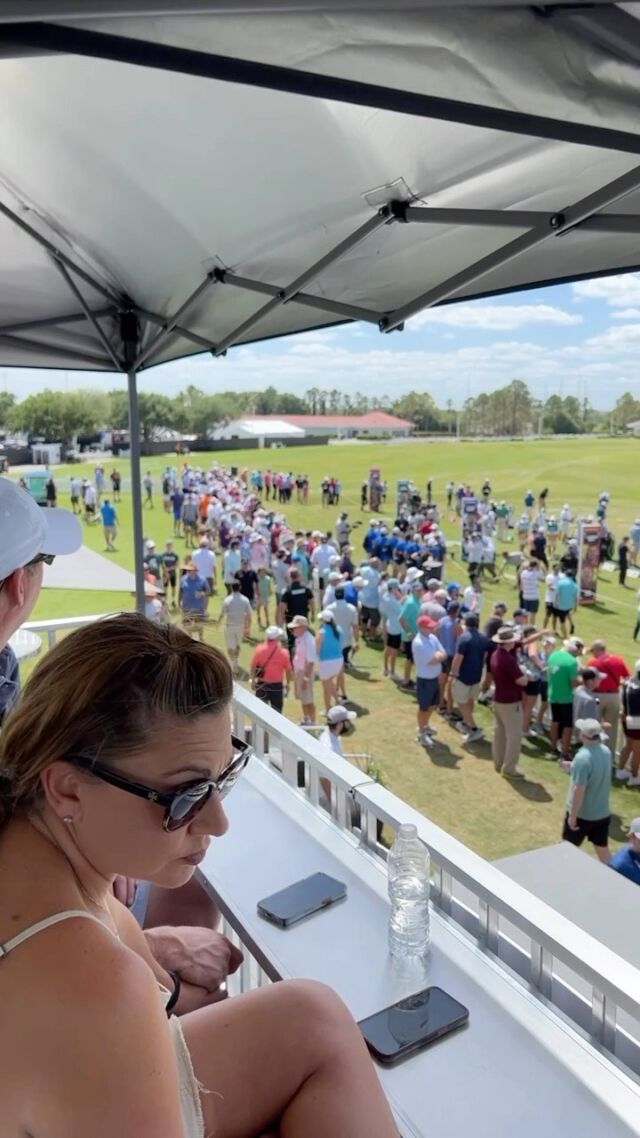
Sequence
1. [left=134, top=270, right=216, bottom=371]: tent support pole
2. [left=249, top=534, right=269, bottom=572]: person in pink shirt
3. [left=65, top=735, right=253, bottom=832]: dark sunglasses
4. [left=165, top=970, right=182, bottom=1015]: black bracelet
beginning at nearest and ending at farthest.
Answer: [left=65, top=735, right=253, bottom=832]: dark sunglasses
[left=165, top=970, right=182, bottom=1015]: black bracelet
[left=134, top=270, right=216, bottom=371]: tent support pole
[left=249, top=534, right=269, bottom=572]: person in pink shirt

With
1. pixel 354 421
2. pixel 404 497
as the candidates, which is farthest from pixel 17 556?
pixel 354 421

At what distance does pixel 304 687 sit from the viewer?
8008 millimetres

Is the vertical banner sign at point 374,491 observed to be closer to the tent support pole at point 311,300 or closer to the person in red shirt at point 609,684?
the person in red shirt at point 609,684

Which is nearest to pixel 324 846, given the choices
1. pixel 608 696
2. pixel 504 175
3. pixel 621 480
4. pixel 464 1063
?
pixel 464 1063

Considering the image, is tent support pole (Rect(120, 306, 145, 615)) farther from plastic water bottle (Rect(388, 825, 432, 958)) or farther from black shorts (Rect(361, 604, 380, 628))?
black shorts (Rect(361, 604, 380, 628))

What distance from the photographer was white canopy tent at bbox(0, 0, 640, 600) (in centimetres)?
94

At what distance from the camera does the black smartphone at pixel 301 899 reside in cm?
157

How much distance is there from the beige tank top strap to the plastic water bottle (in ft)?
2.97

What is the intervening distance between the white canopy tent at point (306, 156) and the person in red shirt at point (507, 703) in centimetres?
445

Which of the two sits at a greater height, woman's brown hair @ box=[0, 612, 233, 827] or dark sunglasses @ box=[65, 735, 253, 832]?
woman's brown hair @ box=[0, 612, 233, 827]

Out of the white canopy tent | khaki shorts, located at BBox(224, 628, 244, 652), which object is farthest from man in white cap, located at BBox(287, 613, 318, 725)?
the white canopy tent

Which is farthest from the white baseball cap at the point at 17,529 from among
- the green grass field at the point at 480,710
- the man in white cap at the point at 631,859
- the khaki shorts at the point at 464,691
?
the khaki shorts at the point at 464,691

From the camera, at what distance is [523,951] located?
4.83 ft

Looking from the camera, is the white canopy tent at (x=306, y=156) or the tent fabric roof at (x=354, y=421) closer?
the white canopy tent at (x=306, y=156)
